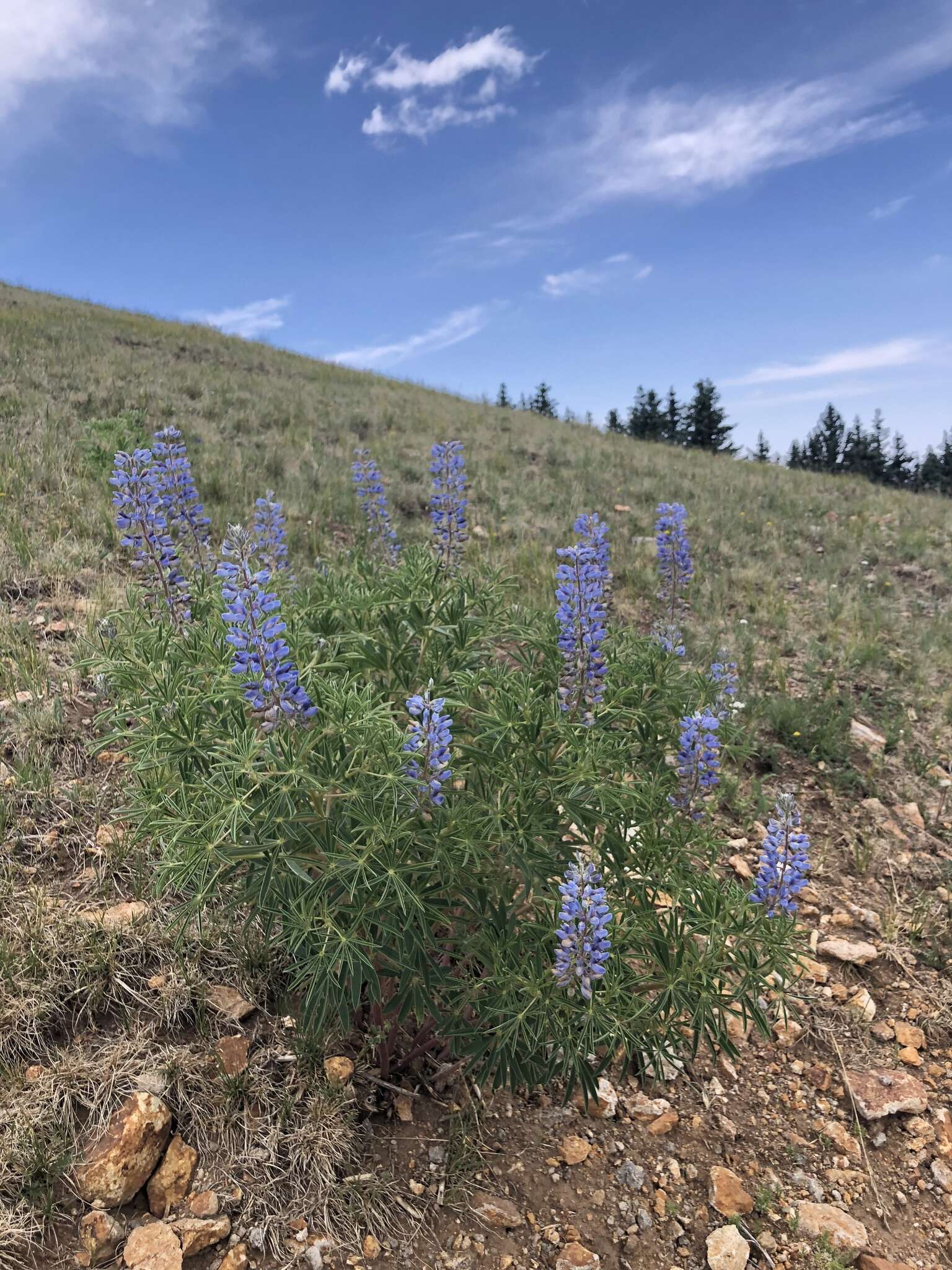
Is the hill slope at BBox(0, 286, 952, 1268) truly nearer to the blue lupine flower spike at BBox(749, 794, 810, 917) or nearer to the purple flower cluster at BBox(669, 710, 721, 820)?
the blue lupine flower spike at BBox(749, 794, 810, 917)

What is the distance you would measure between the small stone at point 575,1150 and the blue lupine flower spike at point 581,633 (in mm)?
1591

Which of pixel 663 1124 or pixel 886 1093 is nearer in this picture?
pixel 663 1124

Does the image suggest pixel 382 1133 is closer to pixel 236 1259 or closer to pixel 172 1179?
pixel 236 1259

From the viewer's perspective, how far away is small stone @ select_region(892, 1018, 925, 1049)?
11.0 feet

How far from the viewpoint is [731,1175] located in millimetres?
2713

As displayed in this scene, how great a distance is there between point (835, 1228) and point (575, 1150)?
2.95ft

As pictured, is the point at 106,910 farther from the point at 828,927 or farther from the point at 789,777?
the point at 789,777

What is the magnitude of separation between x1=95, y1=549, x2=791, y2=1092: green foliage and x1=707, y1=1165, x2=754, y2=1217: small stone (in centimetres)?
60

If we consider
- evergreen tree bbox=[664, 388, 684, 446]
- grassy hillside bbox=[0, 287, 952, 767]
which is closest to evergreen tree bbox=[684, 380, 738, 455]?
evergreen tree bbox=[664, 388, 684, 446]

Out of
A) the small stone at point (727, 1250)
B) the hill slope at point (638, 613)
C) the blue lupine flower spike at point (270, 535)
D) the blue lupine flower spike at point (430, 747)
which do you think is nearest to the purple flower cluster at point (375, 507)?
the blue lupine flower spike at point (270, 535)

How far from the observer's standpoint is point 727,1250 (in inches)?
97.0

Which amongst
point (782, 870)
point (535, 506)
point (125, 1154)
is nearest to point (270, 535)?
point (125, 1154)

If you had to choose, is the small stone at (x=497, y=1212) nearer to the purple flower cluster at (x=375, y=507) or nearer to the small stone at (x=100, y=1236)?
the small stone at (x=100, y=1236)

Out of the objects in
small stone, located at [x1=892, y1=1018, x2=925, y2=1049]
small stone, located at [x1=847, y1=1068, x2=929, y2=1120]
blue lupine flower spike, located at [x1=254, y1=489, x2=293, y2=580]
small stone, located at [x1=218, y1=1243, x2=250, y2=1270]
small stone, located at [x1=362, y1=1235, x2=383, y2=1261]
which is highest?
blue lupine flower spike, located at [x1=254, y1=489, x2=293, y2=580]
